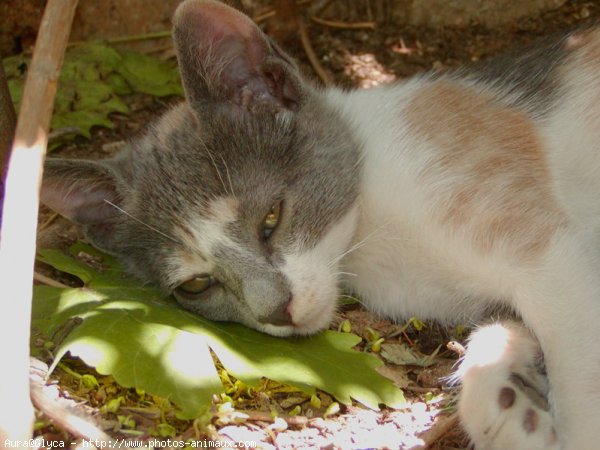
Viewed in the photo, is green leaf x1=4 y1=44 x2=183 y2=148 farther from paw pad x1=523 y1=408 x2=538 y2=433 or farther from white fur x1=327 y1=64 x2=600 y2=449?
paw pad x1=523 y1=408 x2=538 y2=433

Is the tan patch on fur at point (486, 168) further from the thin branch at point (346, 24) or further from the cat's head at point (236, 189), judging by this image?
the thin branch at point (346, 24)

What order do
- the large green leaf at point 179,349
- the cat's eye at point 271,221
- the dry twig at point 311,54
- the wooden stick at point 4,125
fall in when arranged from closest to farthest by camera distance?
the large green leaf at point 179,349 → the cat's eye at point 271,221 → the wooden stick at point 4,125 → the dry twig at point 311,54

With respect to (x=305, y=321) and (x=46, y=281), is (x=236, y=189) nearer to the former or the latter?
(x=305, y=321)

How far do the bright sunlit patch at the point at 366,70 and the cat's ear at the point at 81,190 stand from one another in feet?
7.08

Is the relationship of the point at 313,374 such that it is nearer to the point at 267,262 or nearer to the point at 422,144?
the point at 267,262

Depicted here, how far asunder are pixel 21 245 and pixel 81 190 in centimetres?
121

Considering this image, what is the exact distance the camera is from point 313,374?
2.83 meters

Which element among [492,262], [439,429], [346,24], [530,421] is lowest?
[439,429]

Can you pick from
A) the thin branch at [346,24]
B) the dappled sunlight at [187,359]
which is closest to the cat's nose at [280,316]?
the dappled sunlight at [187,359]

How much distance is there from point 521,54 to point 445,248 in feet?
4.28

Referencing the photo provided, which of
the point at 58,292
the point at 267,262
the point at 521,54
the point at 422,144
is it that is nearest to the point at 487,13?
the point at 521,54

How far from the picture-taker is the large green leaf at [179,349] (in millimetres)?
2574

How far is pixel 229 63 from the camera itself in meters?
3.15

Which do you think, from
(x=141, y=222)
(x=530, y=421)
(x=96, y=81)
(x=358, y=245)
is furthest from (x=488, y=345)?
(x=96, y=81)
